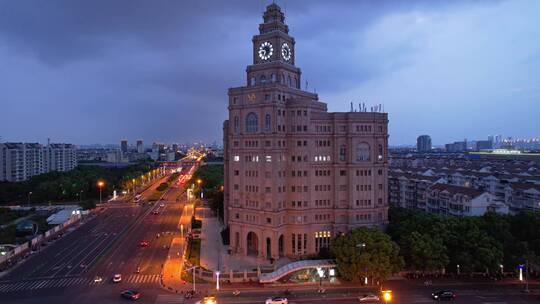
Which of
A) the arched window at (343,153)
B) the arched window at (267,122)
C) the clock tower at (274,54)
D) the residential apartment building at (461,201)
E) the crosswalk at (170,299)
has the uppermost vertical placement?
the clock tower at (274,54)

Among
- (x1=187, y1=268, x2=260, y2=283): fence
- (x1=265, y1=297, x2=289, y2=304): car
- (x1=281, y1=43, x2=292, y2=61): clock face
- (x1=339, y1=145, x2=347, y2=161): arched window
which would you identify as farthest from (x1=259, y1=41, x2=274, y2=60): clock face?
(x1=265, y1=297, x2=289, y2=304): car

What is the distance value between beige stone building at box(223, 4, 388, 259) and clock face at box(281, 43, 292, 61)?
63 centimetres

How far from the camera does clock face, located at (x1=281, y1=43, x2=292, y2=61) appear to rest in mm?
93431

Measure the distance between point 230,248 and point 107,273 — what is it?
94.6 feet

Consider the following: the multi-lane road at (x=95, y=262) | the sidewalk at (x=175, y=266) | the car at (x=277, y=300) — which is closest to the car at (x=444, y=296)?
the car at (x=277, y=300)

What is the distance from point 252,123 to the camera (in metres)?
87.1

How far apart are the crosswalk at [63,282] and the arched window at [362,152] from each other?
53.5 meters

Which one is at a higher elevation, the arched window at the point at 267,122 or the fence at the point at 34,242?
the arched window at the point at 267,122

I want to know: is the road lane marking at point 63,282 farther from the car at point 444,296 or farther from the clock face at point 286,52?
the clock face at point 286,52

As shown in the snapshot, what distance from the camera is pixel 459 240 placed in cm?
7200

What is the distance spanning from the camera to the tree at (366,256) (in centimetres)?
6569

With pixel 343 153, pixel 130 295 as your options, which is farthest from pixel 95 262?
pixel 343 153

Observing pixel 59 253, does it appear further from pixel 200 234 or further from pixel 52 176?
pixel 52 176

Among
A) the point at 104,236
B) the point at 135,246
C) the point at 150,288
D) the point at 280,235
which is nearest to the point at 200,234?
the point at 135,246
